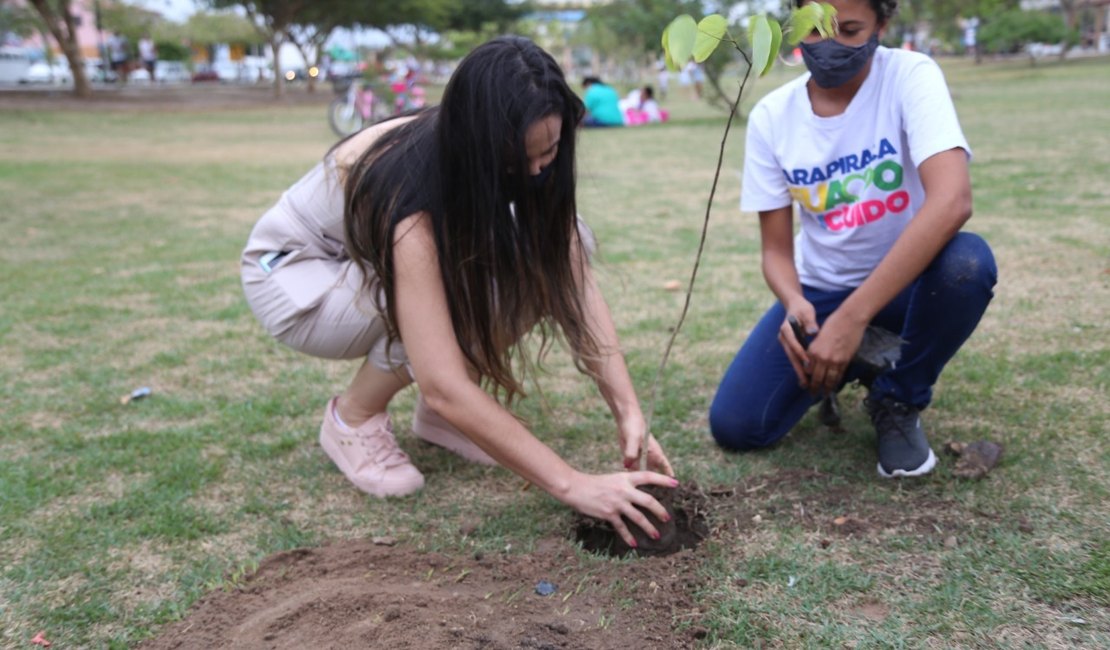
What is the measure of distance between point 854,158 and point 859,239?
214mm

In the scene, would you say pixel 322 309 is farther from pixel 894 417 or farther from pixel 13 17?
pixel 13 17

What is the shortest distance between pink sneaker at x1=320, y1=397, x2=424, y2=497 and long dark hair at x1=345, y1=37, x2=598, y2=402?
34 centimetres

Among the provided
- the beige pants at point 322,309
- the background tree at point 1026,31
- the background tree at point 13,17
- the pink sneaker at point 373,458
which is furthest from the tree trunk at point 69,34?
the background tree at point 1026,31

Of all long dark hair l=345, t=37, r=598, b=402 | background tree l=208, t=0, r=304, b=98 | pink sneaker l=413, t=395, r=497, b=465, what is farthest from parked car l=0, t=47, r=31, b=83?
long dark hair l=345, t=37, r=598, b=402

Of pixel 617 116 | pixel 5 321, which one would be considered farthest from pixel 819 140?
pixel 617 116

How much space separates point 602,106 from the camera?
16.1 meters

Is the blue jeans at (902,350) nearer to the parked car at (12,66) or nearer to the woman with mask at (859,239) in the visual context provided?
the woman with mask at (859,239)

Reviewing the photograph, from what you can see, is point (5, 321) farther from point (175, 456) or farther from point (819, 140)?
point (819, 140)

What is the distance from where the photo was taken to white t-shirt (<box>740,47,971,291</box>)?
2.33 metres

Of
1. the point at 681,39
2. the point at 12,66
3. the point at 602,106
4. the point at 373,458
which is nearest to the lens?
the point at 681,39

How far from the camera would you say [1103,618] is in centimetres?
177

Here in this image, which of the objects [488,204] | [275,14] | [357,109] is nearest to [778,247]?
[488,204]

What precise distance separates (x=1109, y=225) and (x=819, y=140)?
11.7 ft

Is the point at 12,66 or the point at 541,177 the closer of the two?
the point at 541,177
